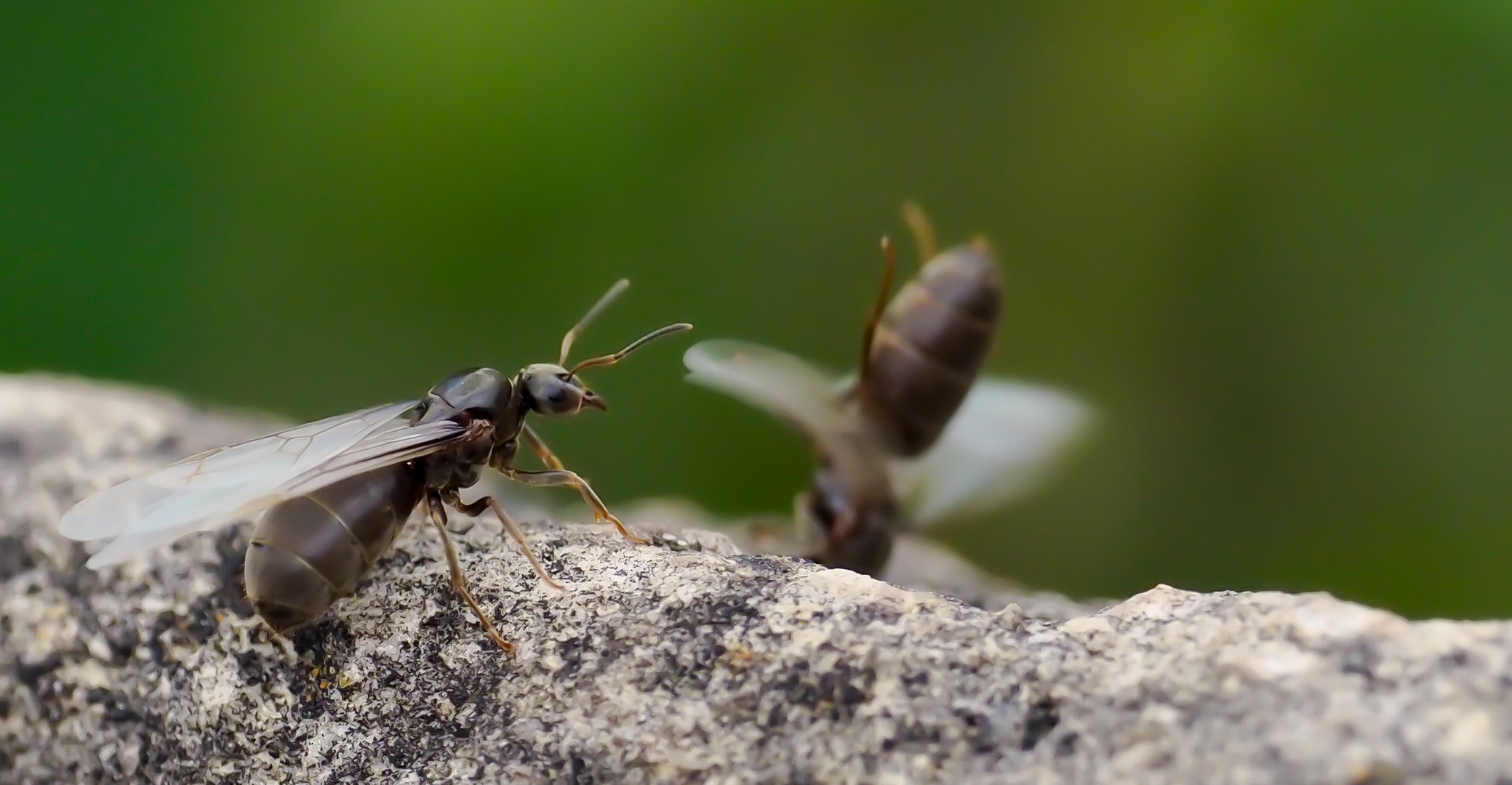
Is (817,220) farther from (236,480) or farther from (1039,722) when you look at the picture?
(1039,722)

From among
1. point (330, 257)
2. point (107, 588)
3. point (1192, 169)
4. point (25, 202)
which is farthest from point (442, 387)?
point (1192, 169)

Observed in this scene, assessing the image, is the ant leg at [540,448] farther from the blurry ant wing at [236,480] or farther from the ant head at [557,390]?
the blurry ant wing at [236,480]

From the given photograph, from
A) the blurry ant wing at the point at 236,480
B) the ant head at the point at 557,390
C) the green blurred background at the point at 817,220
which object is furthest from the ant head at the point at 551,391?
the green blurred background at the point at 817,220

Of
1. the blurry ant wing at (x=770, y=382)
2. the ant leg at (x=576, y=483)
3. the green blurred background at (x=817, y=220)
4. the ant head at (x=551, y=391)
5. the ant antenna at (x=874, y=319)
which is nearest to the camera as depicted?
the ant leg at (x=576, y=483)

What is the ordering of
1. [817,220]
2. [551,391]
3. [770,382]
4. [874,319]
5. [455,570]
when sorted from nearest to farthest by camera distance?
[455,570] → [551,391] → [770,382] → [874,319] → [817,220]

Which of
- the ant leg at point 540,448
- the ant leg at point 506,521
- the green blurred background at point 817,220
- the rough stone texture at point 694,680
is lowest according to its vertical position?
the rough stone texture at point 694,680

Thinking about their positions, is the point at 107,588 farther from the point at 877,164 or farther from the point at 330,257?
the point at 877,164

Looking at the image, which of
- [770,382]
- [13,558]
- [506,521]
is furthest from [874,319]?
[13,558]
